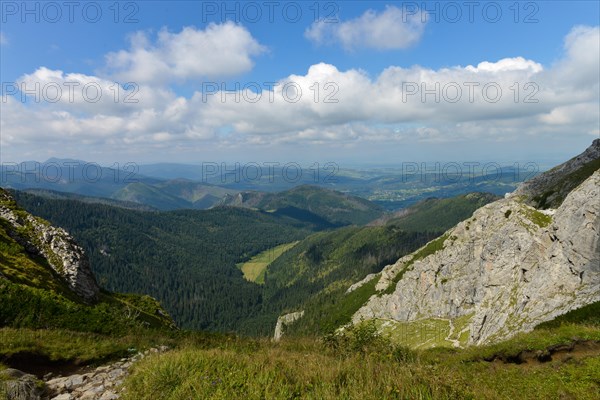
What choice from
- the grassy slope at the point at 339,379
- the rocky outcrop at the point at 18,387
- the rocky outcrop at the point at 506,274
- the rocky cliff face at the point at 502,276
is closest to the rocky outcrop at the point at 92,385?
the rocky outcrop at the point at 18,387

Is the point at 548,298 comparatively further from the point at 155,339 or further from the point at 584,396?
the point at 155,339

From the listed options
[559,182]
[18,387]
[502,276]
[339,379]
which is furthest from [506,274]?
[18,387]

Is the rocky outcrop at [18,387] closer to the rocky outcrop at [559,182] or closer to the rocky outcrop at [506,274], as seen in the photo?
the rocky outcrop at [506,274]

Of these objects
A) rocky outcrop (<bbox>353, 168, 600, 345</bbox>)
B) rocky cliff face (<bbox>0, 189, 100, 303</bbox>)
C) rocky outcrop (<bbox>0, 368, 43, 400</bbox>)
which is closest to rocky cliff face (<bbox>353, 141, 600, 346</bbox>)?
rocky outcrop (<bbox>353, 168, 600, 345</bbox>)

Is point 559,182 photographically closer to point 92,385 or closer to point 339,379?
point 339,379

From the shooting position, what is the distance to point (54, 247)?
41.8 meters

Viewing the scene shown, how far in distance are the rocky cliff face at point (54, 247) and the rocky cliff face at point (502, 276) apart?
38093mm

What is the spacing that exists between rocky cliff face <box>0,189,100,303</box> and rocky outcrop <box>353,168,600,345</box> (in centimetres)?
3820

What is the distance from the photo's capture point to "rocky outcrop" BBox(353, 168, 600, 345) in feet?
187

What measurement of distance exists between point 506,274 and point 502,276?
179 cm

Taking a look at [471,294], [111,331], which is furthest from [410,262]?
[111,331]

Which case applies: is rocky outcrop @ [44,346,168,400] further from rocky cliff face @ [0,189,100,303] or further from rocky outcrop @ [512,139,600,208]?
rocky outcrop @ [512,139,600,208]

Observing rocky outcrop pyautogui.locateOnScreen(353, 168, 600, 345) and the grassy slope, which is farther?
rocky outcrop pyautogui.locateOnScreen(353, 168, 600, 345)

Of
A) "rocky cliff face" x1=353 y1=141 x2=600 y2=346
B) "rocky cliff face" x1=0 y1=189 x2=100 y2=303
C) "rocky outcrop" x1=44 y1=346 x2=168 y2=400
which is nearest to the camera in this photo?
"rocky outcrop" x1=44 y1=346 x2=168 y2=400
